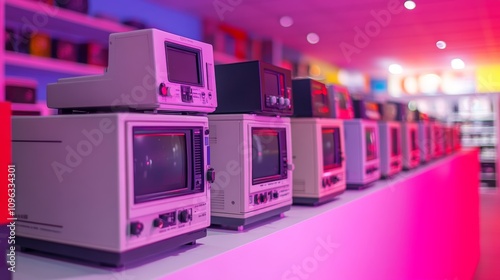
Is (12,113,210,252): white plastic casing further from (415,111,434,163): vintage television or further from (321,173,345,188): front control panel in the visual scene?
(415,111,434,163): vintage television

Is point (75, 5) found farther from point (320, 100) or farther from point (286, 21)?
point (286, 21)

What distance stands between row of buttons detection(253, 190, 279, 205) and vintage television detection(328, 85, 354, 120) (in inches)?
31.9

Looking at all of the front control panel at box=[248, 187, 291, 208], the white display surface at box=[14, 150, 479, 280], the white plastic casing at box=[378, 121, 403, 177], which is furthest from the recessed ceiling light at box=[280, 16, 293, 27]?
the front control panel at box=[248, 187, 291, 208]

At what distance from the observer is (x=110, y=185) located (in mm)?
937

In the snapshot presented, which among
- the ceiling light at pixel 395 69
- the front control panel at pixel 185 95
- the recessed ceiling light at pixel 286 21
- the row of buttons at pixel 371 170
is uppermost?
the ceiling light at pixel 395 69

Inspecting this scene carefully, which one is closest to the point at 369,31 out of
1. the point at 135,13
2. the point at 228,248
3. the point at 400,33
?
the point at 400,33

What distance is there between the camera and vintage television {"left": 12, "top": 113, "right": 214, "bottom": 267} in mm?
940

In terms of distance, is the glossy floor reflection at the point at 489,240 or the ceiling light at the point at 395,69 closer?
the glossy floor reflection at the point at 489,240

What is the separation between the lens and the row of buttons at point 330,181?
190 cm

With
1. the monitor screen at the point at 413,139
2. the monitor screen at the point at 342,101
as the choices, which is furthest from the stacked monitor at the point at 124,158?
the monitor screen at the point at 413,139

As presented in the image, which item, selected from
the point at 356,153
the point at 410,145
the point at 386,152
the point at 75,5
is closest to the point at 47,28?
the point at 75,5

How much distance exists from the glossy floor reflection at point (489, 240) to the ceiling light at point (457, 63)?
8.54ft

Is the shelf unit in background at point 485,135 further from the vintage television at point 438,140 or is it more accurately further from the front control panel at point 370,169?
the front control panel at point 370,169

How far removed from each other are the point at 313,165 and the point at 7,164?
1223mm
